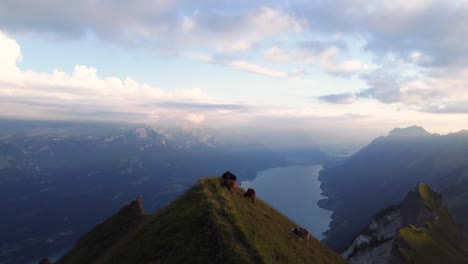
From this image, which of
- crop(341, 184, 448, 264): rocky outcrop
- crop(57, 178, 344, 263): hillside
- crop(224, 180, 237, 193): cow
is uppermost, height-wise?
crop(224, 180, 237, 193): cow

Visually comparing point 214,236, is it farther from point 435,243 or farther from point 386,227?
point 386,227

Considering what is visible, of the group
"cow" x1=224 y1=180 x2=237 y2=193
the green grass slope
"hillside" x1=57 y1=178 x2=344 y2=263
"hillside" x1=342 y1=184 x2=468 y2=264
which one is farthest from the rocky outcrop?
"cow" x1=224 y1=180 x2=237 y2=193

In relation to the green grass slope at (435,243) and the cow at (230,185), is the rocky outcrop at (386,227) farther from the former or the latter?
the cow at (230,185)

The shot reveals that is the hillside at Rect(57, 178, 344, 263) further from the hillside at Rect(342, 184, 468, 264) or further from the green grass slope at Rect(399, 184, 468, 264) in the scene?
the hillside at Rect(342, 184, 468, 264)

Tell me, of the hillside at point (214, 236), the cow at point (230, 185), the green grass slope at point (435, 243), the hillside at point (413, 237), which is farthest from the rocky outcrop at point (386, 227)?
the cow at point (230, 185)

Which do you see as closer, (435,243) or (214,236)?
(214,236)

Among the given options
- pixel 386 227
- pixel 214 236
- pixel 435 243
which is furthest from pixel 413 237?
pixel 214 236
